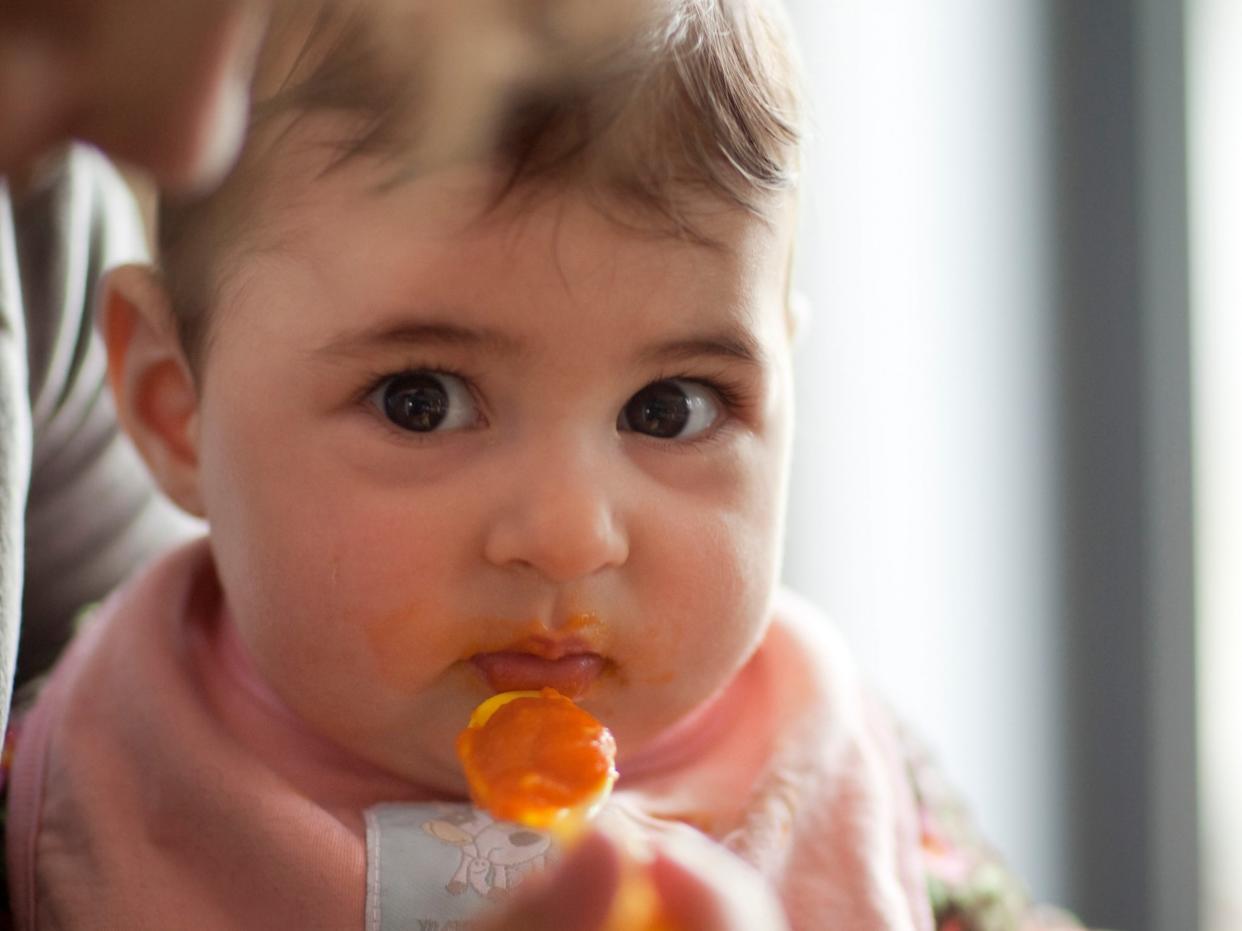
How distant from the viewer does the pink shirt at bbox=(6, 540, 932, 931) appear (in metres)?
0.80

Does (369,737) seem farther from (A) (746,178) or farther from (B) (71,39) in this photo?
(B) (71,39)

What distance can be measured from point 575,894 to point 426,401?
1.08 ft

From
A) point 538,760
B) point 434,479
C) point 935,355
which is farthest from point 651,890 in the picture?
point 935,355

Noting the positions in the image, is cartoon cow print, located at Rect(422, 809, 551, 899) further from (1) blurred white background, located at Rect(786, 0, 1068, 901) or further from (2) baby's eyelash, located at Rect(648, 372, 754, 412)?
(1) blurred white background, located at Rect(786, 0, 1068, 901)

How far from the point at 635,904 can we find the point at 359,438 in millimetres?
332

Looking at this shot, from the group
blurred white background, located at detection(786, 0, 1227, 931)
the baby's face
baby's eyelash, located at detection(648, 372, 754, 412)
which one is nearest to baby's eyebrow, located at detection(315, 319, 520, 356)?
the baby's face

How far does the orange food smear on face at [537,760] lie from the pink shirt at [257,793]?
11cm

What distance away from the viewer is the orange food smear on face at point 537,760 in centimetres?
69

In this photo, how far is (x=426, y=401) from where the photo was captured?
0.77 meters

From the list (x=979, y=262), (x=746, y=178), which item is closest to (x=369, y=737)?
(x=746, y=178)

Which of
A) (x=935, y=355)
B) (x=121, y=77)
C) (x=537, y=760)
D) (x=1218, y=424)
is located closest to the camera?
(x=121, y=77)

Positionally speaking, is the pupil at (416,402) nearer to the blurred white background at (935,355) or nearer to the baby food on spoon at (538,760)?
the baby food on spoon at (538,760)

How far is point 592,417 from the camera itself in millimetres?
755

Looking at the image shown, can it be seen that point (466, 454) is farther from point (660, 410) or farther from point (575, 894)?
point (575, 894)
